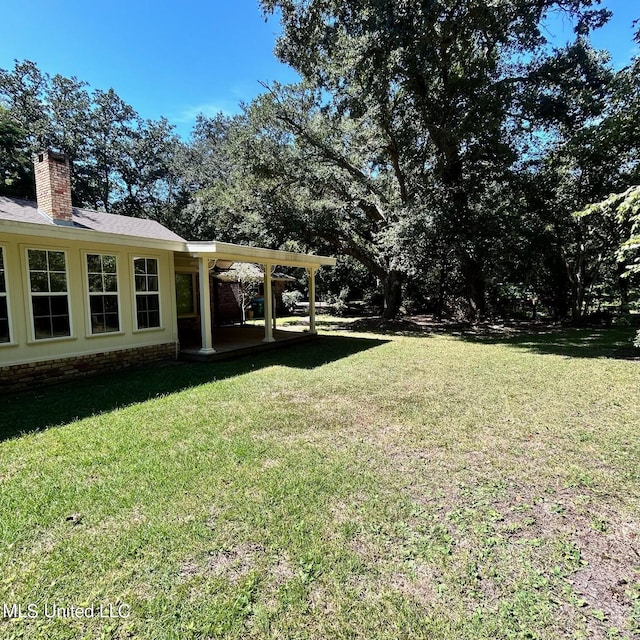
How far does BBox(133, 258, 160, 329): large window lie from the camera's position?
25.9 ft

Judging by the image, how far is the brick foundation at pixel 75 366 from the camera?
6082 millimetres

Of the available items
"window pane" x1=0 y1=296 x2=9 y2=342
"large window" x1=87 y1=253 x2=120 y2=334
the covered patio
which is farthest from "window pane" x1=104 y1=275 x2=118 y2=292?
"window pane" x1=0 y1=296 x2=9 y2=342

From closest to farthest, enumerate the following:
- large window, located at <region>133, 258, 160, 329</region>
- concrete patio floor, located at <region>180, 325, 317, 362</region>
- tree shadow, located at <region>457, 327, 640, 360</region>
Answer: large window, located at <region>133, 258, 160, 329</region>
concrete patio floor, located at <region>180, 325, 317, 362</region>
tree shadow, located at <region>457, 327, 640, 360</region>

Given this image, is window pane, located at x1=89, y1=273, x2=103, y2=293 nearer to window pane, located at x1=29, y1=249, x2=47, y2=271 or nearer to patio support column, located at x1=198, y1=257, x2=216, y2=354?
window pane, located at x1=29, y1=249, x2=47, y2=271

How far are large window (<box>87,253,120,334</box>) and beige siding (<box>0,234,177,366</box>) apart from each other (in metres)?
0.09

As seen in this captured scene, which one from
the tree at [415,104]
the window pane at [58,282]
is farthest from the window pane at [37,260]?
the tree at [415,104]

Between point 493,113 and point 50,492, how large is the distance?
39.5 ft

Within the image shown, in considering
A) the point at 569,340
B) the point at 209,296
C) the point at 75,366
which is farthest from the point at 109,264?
the point at 569,340

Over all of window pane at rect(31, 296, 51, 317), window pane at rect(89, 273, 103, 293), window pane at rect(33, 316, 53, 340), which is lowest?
window pane at rect(33, 316, 53, 340)

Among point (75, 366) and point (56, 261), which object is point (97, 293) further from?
point (75, 366)

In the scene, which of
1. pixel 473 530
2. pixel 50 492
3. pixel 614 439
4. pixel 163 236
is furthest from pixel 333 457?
pixel 163 236

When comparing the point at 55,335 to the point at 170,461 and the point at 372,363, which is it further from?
the point at 372,363

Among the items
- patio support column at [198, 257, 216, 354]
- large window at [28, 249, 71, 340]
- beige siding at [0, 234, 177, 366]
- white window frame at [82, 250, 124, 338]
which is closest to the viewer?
beige siding at [0, 234, 177, 366]

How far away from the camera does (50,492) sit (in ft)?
10.0
